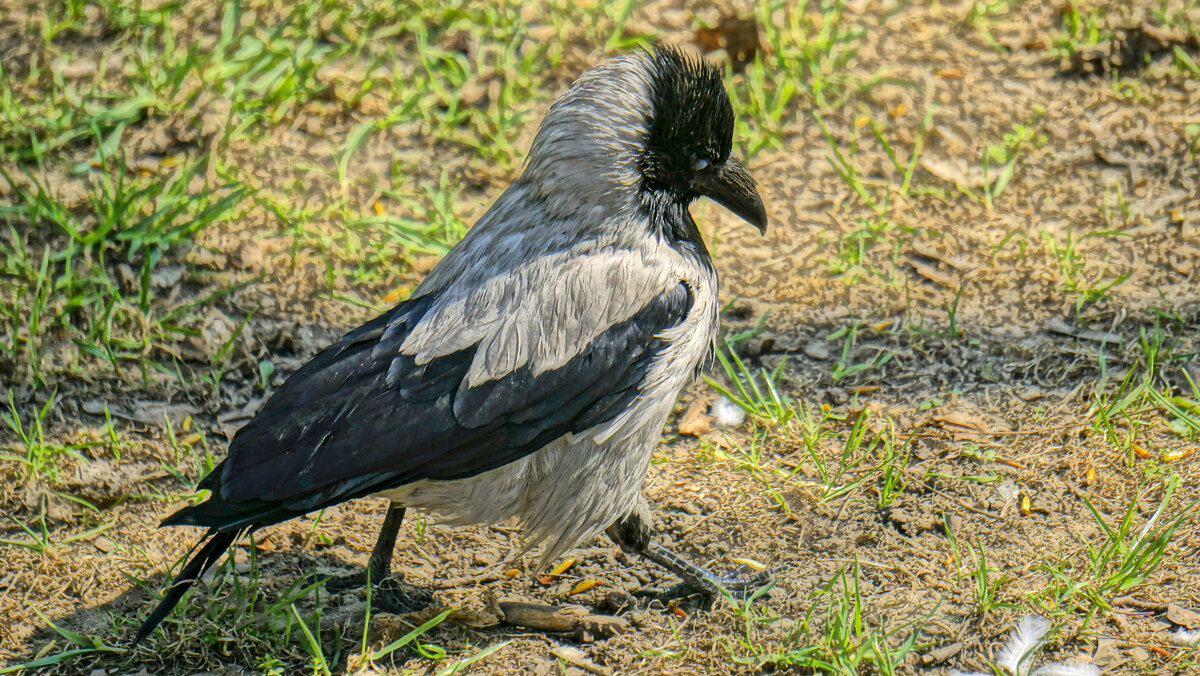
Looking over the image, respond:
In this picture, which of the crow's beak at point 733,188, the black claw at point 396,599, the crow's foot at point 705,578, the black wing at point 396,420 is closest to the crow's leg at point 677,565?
the crow's foot at point 705,578

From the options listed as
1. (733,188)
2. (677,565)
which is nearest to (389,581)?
(677,565)

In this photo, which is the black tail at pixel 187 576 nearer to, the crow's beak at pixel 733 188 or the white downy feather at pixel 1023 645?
the crow's beak at pixel 733 188

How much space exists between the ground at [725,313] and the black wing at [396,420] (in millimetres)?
487

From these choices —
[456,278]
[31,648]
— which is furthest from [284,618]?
[456,278]

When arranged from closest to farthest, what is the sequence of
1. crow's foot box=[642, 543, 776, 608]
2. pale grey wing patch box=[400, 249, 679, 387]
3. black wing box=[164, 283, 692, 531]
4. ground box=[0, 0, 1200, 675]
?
black wing box=[164, 283, 692, 531] → pale grey wing patch box=[400, 249, 679, 387] → ground box=[0, 0, 1200, 675] → crow's foot box=[642, 543, 776, 608]

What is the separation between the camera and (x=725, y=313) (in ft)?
15.9

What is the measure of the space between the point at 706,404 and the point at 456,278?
4.39ft

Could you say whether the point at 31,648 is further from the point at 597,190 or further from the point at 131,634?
the point at 597,190

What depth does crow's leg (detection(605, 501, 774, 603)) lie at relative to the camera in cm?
362

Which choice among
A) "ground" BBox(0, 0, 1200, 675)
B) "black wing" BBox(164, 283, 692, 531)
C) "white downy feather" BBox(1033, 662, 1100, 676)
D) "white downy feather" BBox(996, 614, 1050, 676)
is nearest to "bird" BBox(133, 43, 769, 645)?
"black wing" BBox(164, 283, 692, 531)

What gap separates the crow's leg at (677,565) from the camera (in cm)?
Answer: 362

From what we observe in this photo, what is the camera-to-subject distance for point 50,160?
5.34m

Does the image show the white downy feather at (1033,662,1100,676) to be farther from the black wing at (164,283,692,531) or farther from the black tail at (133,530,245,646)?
the black tail at (133,530,245,646)

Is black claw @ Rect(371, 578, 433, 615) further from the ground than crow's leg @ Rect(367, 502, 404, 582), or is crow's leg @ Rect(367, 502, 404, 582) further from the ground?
crow's leg @ Rect(367, 502, 404, 582)
